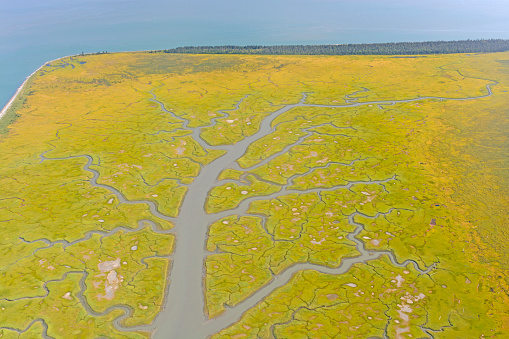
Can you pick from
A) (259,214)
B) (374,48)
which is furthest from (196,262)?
(374,48)

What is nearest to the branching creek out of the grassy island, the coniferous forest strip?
the grassy island

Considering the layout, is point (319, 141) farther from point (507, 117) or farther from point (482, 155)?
point (507, 117)

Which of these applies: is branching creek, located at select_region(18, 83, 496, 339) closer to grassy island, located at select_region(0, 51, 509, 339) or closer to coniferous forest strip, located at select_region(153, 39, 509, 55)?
grassy island, located at select_region(0, 51, 509, 339)

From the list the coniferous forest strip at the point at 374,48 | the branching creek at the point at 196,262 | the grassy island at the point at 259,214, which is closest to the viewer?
the branching creek at the point at 196,262

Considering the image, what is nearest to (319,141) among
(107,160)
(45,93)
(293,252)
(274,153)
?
(274,153)

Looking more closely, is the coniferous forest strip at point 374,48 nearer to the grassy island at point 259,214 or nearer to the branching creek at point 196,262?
the grassy island at point 259,214

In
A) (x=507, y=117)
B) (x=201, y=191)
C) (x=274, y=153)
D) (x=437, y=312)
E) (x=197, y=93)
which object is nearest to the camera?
(x=437, y=312)

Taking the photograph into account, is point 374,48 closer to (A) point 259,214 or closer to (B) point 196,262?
(A) point 259,214

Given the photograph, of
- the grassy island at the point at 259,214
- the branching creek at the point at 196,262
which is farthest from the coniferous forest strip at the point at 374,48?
the branching creek at the point at 196,262
